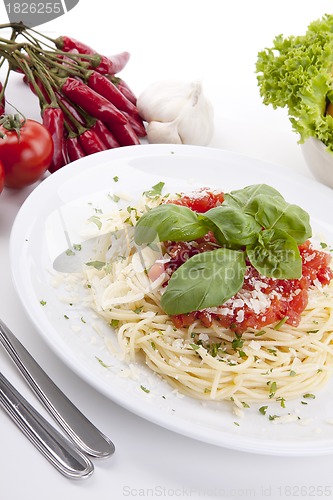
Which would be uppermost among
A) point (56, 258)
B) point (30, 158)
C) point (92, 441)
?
point (30, 158)

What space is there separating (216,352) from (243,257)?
0.46 meters

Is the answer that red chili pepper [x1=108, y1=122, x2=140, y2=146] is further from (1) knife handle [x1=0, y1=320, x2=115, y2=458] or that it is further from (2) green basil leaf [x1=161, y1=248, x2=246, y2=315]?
(1) knife handle [x1=0, y1=320, x2=115, y2=458]

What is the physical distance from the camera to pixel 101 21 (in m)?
6.66

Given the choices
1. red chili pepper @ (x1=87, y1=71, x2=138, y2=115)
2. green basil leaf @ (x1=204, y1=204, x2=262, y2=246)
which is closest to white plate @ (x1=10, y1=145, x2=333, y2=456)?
red chili pepper @ (x1=87, y1=71, x2=138, y2=115)

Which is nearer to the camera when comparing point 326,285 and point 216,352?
point 216,352

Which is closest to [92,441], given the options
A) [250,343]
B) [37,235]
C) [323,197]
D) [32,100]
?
[250,343]

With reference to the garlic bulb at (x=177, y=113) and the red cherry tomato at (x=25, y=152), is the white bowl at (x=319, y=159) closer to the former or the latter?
the garlic bulb at (x=177, y=113)

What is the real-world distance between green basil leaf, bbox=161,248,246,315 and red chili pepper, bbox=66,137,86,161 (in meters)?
1.65

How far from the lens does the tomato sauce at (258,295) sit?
10.6 ft

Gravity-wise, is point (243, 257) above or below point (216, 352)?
above

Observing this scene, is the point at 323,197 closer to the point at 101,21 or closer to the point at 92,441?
the point at 92,441

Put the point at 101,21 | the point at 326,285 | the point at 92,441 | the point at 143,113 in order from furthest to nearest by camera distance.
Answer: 1. the point at 101,21
2. the point at 143,113
3. the point at 326,285
4. the point at 92,441

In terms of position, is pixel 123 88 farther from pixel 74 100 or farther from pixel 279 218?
pixel 279 218

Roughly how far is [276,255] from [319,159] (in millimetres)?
1510
